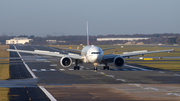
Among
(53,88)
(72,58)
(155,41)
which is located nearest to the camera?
(53,88)

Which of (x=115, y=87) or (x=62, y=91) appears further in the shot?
(x=115, y=87)

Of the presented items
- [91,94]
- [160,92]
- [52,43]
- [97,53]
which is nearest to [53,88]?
[91,94]

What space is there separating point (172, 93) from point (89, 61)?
63.2 feet

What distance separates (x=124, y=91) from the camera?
22203 mm

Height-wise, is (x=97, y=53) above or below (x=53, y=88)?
above

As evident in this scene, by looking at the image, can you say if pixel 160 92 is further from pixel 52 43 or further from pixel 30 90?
pixel 52 43

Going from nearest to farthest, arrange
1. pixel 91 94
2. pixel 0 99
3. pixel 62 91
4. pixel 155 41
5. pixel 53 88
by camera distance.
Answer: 1. pixel 0 99
2. pixel 91 94
3. pixel 62 91
4. pixel 53 88
5. pixel 155 41

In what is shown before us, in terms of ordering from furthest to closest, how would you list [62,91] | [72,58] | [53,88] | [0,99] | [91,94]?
[72,58] < [53,88] < [62,91] < [91,94] < [0,99]

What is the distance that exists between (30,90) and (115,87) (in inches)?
286

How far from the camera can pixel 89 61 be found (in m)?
39.3

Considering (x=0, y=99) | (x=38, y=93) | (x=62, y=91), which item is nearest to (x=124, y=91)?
(x=62, y=91)

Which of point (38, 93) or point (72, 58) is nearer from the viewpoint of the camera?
point (38, 93)

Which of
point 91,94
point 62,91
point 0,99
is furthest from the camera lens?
point 62,91

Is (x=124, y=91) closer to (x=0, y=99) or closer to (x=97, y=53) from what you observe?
(x=0, y=99)
